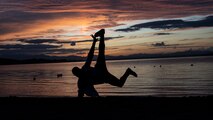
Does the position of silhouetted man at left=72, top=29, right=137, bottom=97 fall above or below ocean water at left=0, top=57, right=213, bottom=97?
above
